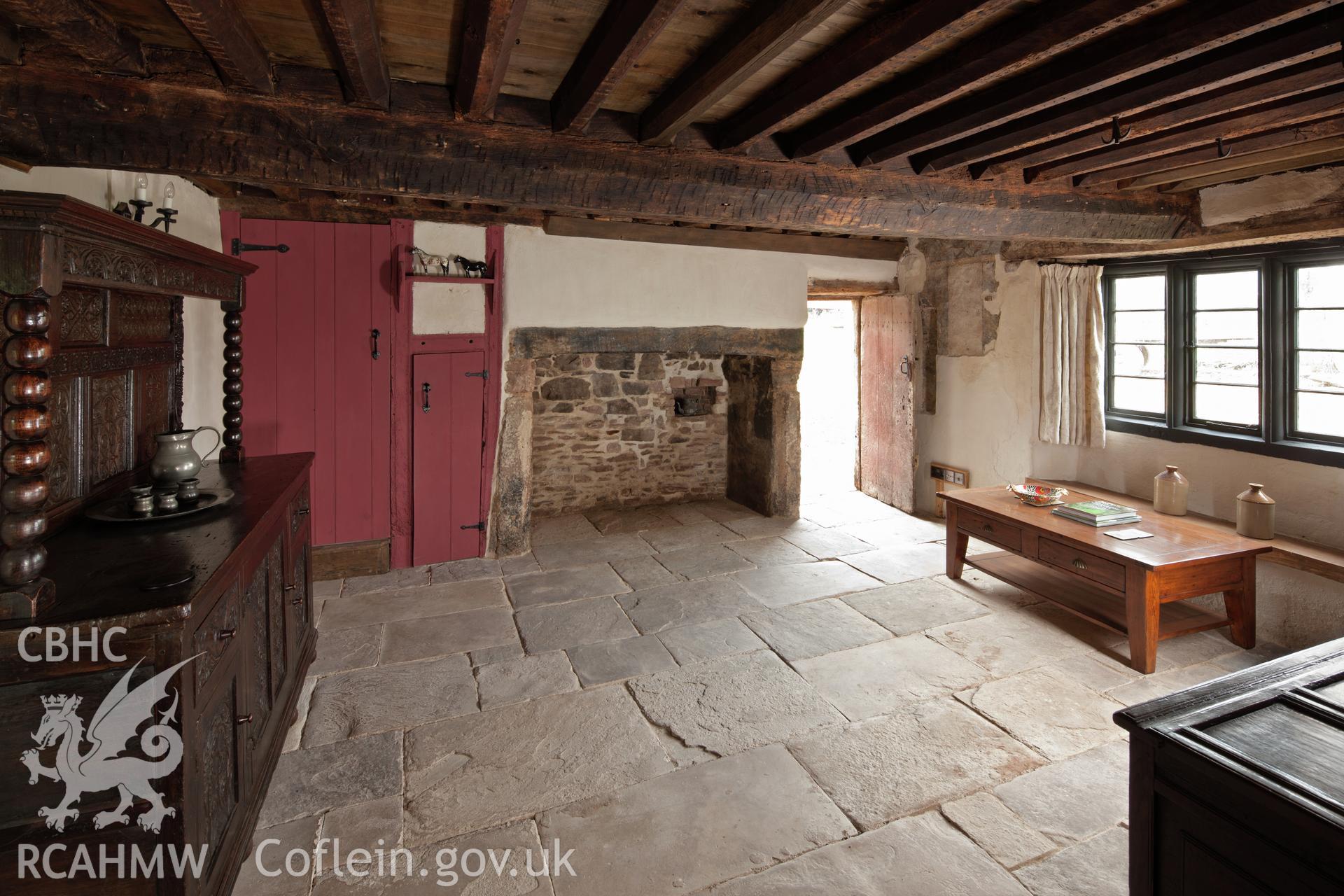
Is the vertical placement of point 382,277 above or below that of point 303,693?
above

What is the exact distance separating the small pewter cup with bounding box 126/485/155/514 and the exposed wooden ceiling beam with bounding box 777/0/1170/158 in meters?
2.64

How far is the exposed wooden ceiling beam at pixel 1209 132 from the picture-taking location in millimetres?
2342

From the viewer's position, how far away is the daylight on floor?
4.89 feet

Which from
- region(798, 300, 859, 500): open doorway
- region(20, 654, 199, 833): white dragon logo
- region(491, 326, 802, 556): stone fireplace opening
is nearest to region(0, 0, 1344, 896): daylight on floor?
region(20, 654, 199, 833): white dragon logo

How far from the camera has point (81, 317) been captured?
7.16 feet

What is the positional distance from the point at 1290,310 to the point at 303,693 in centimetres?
525

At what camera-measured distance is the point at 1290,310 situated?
11.9 feet

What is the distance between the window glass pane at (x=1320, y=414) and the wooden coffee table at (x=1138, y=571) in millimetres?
741

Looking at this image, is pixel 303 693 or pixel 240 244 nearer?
pixel 303 693

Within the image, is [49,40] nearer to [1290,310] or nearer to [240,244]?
[240,244]

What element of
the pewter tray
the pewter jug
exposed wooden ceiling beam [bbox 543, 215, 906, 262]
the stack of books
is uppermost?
exposed wooden ceiling beam [bbox 543, 215, 906, 262]

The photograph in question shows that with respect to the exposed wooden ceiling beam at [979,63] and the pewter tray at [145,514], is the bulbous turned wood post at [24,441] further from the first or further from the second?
the exposed wooden ceiling beam at [979,63]

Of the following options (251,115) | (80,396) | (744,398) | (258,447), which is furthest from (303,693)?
(744,398)

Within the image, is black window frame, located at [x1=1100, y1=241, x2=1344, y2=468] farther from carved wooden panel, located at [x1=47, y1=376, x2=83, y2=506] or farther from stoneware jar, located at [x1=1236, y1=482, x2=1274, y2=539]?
carved wooden panel, located at [x1=47, y1=376, x2=83, y2=506]
